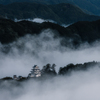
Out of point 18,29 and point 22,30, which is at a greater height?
point 22,30

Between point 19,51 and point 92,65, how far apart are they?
77.7 m

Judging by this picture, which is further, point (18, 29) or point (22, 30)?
point (22, 30)

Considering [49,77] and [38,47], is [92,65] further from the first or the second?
[38,47]

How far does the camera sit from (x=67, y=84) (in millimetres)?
79812

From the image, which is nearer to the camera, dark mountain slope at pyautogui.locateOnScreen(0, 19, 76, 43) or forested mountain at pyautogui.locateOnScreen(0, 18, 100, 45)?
dark mountain slope at pyautogui.locateOnScreen(0, 19, 76, 43)

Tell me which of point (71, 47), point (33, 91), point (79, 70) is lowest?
point (33, 91)

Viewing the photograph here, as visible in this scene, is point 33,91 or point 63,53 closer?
point 33,91

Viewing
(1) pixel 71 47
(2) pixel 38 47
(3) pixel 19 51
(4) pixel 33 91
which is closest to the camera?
(4) pixel 33 91

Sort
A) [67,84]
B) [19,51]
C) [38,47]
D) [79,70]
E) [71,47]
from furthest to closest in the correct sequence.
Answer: [71,47], [38,47], [19,51], [79,70], [67,84]

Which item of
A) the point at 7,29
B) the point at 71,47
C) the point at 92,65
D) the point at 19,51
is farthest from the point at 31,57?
the point at 92,65

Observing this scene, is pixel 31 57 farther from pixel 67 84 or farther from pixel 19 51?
pixel 67 84

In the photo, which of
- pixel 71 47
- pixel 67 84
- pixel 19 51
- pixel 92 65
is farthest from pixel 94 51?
pixel 67 84

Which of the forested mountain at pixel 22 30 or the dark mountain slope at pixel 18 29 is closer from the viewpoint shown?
the dark mountain slope at pixel 18 29

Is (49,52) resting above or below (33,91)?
above
